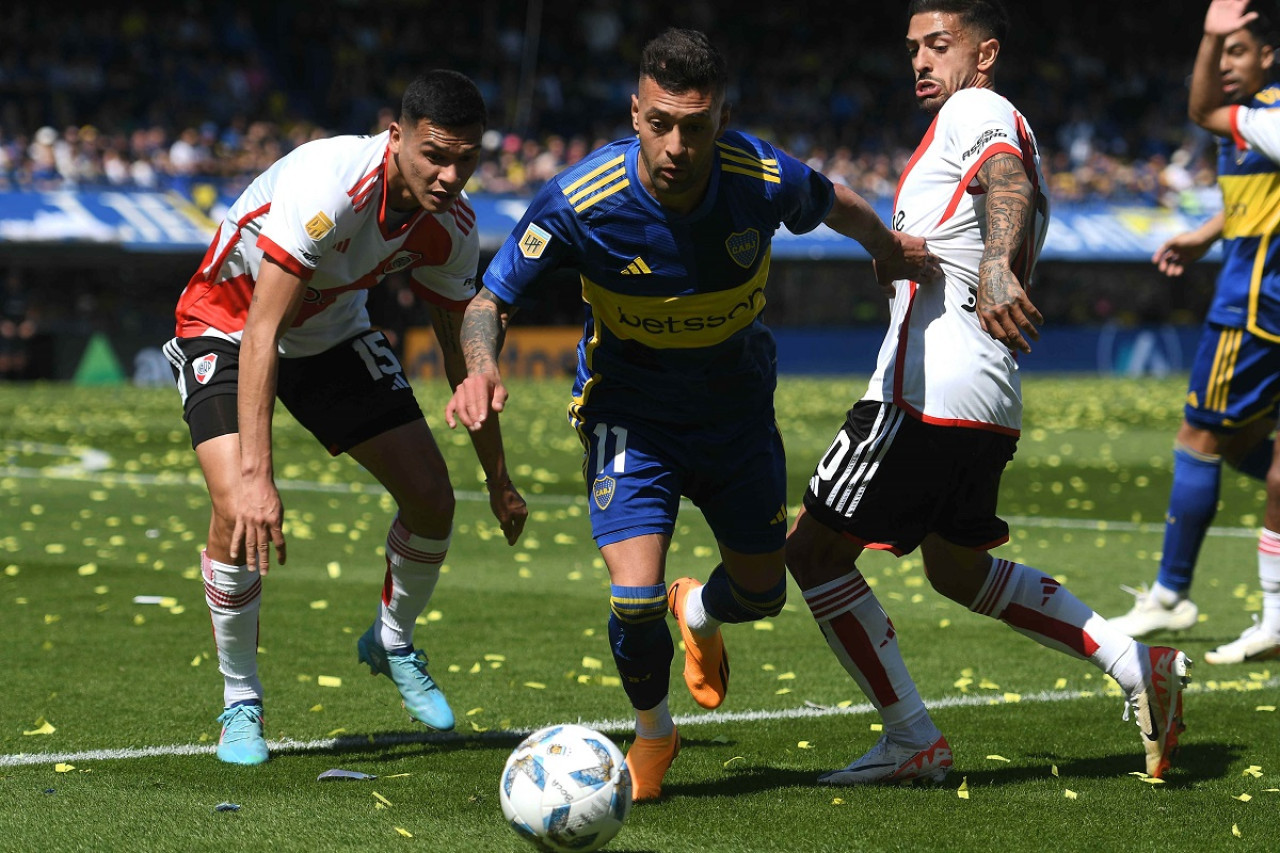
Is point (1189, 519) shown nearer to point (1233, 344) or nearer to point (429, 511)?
point (1233, 344)

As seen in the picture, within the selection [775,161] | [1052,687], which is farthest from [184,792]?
[1052,687]

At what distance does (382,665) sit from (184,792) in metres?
1.30

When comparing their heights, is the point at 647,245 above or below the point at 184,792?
above

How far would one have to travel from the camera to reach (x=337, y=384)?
5699 mm

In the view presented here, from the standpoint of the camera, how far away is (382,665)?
590cm

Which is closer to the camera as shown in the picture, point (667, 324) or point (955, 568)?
point (667, 324)

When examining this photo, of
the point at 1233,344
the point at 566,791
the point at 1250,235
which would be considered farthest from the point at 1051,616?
the point at 1250,235

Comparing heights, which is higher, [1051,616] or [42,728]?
[1051,616]

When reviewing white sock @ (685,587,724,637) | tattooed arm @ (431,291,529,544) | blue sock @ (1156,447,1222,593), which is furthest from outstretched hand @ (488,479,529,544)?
blue sock @ (1156,447,1222,593)

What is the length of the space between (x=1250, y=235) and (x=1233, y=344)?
53 cm

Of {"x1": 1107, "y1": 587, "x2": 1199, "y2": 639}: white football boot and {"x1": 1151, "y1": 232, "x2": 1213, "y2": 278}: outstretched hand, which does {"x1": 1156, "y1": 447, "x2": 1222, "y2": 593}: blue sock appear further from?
{"x1": 1151, "y1": 232, "x2": 1213, "y2": 278}: outstretched hand

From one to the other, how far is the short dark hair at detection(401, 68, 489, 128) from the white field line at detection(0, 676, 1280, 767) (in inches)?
82.5

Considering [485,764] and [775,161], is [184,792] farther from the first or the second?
[775,161]

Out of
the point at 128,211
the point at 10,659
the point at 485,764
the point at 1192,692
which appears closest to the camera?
the point at 485,764
